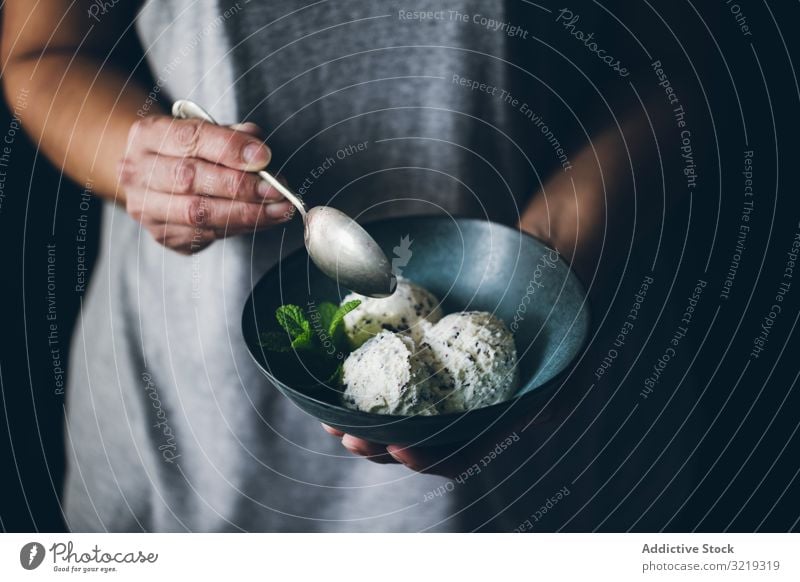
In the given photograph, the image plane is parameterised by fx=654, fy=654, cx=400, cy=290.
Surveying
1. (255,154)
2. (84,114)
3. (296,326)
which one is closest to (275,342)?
(296,326)

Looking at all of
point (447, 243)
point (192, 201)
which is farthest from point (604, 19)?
point (192, 201)

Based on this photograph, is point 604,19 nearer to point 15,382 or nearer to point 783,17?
point 783,17

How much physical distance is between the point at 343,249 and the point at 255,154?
8cm

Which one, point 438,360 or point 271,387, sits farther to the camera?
point 271,387

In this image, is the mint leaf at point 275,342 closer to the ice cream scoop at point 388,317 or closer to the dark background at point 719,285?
the ice cream scoop at point 388,317

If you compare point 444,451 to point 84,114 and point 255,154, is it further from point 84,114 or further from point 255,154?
point 84,114

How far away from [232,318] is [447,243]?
19cm

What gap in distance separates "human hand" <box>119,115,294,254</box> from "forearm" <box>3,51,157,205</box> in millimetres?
14

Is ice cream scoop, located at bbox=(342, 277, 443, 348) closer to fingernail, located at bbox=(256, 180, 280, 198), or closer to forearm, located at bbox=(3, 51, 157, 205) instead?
fingernail, located at bbox=(256, 180, 280, 198)

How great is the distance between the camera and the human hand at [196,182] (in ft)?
1.41

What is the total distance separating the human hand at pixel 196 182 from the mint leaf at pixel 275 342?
0.10 meters

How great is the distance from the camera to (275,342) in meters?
0.38

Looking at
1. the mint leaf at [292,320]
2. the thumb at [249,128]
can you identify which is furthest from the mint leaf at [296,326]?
the thumb at [249,128]
